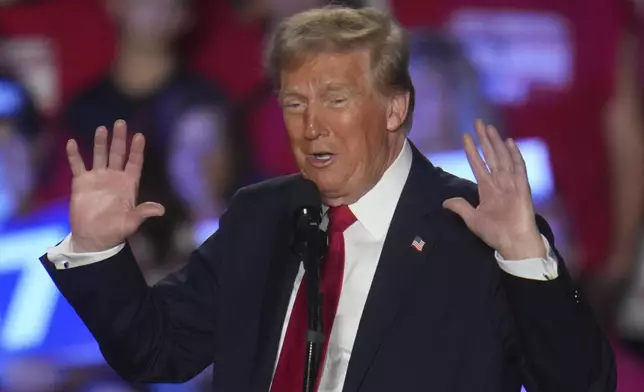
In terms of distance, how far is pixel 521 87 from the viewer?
3.62 metres

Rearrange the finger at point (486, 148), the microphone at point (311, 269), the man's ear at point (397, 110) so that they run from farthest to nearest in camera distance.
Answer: the man's ear at point (397, 110) < the finger at point (486, 148) < the microphone at point (311, 269)

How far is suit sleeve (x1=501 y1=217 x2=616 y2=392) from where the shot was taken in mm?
1767

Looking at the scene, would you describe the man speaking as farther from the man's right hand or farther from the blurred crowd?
the blurred crowd

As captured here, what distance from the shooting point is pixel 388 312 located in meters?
1.88

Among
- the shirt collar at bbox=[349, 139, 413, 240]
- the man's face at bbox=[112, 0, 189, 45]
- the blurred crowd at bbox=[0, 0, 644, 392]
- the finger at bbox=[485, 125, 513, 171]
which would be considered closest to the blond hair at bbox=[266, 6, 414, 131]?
the shirt collar at bbox=[349, 139, 413, 240]

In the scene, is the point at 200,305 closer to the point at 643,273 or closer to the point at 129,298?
the point at 129,298

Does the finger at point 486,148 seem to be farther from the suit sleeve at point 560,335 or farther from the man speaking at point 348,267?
the suit sleeve at point 560,335

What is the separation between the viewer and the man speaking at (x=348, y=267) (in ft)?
5.91

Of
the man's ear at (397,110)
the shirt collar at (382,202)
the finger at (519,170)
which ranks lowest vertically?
the shirt collar at (382,202)

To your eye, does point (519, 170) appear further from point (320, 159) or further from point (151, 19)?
point (151, 19)

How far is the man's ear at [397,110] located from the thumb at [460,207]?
0.24 m

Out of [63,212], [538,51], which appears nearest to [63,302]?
[63,212]

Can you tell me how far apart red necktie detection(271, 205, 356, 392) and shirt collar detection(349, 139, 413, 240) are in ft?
0.08

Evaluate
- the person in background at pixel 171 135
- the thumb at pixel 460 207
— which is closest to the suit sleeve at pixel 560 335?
the thumb at pixel 460 207
